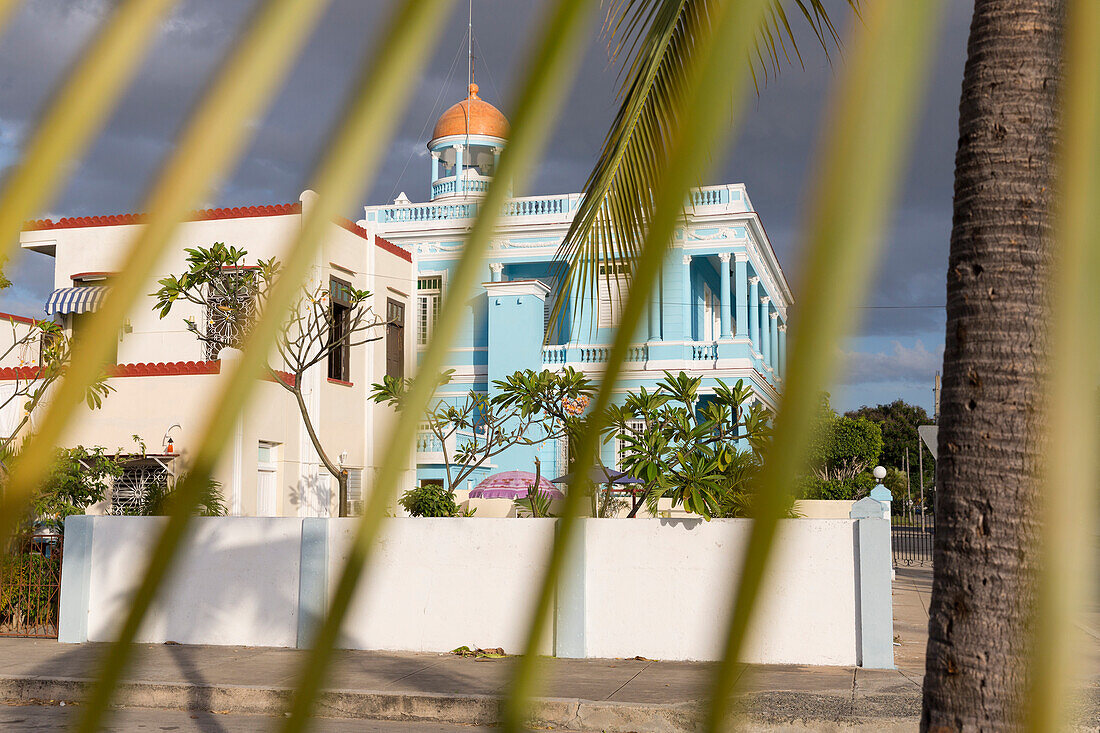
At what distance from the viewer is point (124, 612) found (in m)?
0.41

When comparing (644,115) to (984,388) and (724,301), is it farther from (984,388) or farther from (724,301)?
(724,301)

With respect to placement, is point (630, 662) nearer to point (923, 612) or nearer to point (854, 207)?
point (923, 612)

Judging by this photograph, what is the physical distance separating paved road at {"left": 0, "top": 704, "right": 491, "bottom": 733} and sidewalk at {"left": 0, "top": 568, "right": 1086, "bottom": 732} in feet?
0.50

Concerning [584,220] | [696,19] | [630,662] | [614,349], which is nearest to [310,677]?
[614,349]

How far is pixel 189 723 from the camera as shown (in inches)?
305

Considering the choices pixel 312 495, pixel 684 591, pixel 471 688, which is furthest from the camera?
pixel 312 495

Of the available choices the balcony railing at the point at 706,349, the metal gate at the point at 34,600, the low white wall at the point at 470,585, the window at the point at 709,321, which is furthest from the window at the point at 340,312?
the metal gate at the point at 34,600

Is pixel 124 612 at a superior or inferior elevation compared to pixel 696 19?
inferior

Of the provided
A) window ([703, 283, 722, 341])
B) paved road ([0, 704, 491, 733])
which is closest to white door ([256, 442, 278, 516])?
paved road ([0, 704, 491, 733])

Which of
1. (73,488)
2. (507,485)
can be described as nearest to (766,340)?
(73,488)

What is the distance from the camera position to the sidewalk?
7.46m

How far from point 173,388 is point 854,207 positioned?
15.9 metres

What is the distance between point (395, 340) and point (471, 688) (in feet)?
26.6

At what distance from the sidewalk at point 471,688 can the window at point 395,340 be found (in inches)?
220
